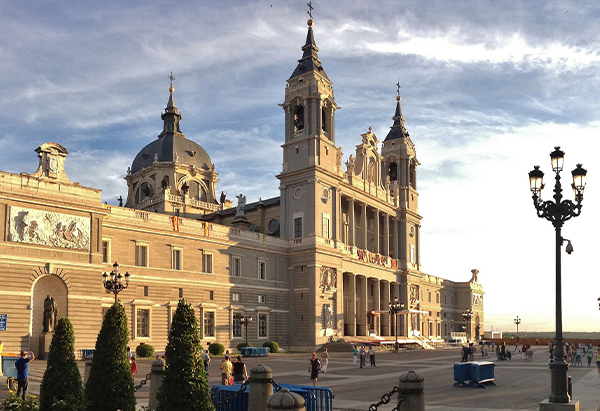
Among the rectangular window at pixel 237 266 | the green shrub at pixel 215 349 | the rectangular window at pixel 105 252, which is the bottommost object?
the green shrub at pixel 215 349

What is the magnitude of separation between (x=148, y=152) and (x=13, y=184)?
213 feet

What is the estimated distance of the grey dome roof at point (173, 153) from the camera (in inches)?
4008

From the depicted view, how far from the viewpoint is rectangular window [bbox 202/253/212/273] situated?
58438 millimetres

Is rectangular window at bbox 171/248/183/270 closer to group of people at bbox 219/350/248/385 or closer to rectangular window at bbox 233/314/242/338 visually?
rectangular window at bbox 233/314/242/338

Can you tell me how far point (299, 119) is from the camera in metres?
71.4

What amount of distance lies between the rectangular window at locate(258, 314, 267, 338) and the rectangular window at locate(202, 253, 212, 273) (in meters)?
8.03

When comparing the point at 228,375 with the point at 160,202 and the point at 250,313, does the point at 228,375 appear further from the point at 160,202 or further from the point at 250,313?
the point at 160,202

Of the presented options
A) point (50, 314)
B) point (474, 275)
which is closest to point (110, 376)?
point (50, 314)

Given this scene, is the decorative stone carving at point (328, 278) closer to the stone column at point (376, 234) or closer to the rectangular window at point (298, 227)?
the rectangular window at point (298, 227)

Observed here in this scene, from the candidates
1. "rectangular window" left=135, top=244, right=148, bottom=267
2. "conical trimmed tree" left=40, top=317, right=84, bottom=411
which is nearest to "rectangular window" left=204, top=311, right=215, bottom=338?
"rectangular window" left=135, top=244, right=148, bottom=267

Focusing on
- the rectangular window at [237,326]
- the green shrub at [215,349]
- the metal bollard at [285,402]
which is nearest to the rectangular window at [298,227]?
the rectangular window at [237,326]

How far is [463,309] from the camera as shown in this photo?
395 ft

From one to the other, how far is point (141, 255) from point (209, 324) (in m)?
9.55

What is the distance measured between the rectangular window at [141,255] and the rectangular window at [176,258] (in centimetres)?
280
